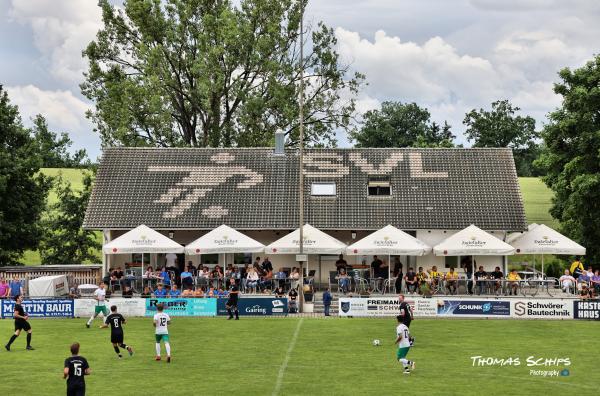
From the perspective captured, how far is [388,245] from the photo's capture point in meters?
42.0

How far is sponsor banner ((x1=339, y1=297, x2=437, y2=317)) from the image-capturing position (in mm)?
39094

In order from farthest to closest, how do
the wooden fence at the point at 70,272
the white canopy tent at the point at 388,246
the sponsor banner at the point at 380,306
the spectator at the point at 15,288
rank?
the wooden fence at the point at 70,272 < the spectator at the point at 15,288 < the white canopy tent at the point at 388,246 < the sponsor banner at the point at 380,306

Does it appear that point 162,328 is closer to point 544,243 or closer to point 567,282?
point 544,243

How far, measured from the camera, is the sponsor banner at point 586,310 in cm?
3825

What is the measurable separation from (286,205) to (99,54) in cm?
2381

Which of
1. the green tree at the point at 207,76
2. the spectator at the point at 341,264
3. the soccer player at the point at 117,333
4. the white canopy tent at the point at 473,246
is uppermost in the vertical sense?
the green tree at the point at 207,76

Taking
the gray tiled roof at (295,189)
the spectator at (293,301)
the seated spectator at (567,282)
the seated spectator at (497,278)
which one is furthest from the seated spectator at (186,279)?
the seated spectator at (567,282)

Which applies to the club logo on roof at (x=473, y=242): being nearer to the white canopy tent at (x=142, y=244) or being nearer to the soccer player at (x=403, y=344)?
the white canopy tent at (x=142, y=244)

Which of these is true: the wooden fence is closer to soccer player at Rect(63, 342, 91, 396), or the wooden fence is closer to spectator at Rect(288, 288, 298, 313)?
spectator at Rect(288, 288, 298, 313)

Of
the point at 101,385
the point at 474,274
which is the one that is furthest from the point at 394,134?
the point at 101,385

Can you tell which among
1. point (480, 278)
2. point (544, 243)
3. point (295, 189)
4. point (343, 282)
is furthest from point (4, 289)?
point (544, 243)

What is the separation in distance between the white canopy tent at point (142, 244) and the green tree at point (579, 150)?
22622mm

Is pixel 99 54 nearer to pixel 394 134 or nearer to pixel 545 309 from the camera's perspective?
pixel 545 309

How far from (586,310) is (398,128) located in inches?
3037
